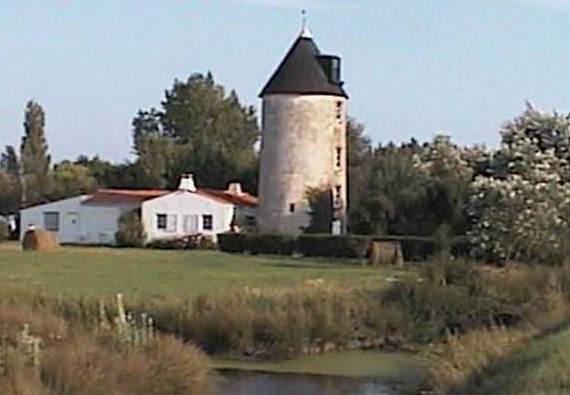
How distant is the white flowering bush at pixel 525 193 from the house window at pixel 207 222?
23367mm

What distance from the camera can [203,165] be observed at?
92.4 m

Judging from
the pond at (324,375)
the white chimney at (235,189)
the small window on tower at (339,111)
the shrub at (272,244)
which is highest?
the small window on tower at (339,111)

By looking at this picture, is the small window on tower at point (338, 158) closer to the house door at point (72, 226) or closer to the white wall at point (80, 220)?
the white wall at point (80, 220)

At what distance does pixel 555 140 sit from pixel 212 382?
34715mm

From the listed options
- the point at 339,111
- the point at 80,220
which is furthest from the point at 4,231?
the point at 339,111

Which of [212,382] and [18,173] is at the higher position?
[18,173]

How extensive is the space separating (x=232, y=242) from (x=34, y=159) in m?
43.5

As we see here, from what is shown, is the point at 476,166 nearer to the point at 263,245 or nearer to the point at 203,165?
the point at 263,245

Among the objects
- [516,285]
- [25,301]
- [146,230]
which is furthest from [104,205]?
[25,301]

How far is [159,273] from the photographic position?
4316 cm

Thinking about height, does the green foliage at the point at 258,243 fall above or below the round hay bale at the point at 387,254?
above

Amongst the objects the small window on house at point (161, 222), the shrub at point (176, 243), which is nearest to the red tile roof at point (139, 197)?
the small window on house at point (161, 222)

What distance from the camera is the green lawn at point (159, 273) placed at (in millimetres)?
34531

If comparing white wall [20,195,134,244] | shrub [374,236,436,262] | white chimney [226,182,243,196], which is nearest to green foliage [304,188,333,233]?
white chimney [226,182,243,196]
